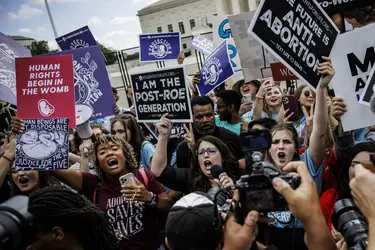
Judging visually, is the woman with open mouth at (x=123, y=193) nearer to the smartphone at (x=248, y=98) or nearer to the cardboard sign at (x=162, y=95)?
the cardboard sign at (x=162, y=95)

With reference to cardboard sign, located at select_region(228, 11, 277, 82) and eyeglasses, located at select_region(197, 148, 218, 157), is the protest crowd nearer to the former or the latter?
eyeglasses, located at select_region(197, 148, 218, 157)

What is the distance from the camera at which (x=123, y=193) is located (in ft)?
8.87

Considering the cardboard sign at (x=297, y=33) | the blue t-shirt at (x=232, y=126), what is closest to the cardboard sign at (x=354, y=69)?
the cardboard sign at (x=297, y=33)

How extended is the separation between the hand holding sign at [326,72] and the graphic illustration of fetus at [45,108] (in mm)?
2514

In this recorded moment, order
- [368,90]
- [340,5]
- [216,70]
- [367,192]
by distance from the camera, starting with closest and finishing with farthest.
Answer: [367,192]
[368,90]
[340,5]
[216,70]

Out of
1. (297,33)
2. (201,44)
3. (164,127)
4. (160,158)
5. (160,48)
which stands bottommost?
(160,158)

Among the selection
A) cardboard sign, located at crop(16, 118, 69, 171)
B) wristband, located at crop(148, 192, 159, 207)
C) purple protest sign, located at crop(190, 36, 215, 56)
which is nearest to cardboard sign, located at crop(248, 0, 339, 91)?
wristband, located at crop(148, 192, 159, 207)

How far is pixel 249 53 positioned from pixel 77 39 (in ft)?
10.6

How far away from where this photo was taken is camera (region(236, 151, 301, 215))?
1472mm

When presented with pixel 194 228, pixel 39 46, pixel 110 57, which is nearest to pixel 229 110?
pixel 194 228

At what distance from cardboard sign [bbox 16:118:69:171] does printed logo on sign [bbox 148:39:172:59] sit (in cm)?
419

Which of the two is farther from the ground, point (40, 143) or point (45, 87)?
point (45, 87)

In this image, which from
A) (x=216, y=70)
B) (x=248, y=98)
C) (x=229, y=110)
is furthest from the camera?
(x=248, y=98)

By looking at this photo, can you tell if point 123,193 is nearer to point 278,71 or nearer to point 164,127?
point 164,127
